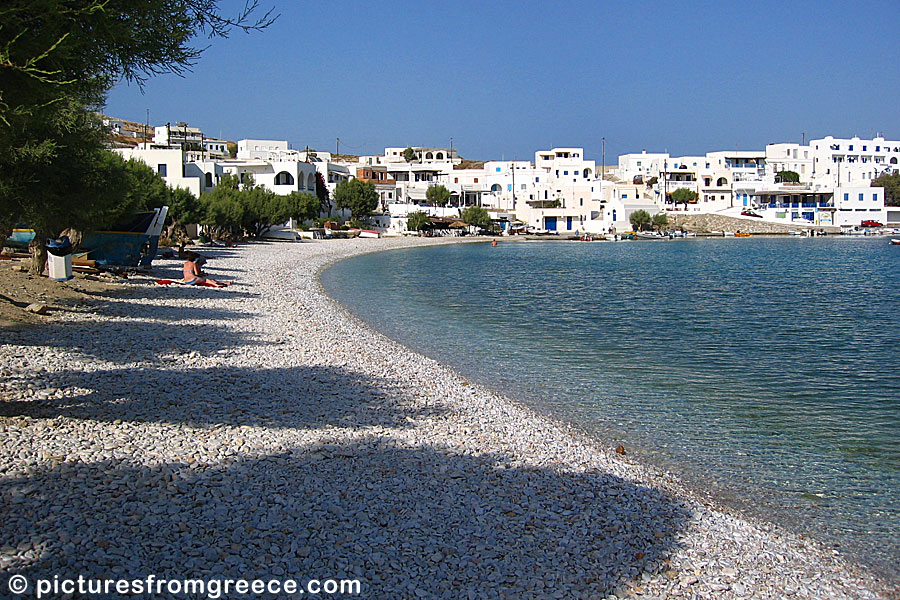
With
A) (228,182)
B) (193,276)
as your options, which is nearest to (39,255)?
(193,276)

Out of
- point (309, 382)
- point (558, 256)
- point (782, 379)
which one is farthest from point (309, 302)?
point (558, 256)

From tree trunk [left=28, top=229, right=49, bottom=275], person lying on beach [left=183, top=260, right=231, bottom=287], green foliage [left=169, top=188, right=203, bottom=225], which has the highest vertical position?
green foliage [left=169, top=188, right=203, bottom=225]

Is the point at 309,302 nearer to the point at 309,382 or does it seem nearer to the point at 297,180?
the point at 309,382

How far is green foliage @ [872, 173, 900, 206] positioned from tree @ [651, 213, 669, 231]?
45.3 meters

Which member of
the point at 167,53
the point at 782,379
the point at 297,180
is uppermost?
the point at 297,180

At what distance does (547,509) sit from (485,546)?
125cm

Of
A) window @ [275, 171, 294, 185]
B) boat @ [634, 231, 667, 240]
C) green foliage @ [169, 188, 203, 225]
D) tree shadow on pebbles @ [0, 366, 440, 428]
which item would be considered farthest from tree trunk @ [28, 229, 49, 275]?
boat @ [634, 231, 667, 240]

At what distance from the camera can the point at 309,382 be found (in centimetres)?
1310

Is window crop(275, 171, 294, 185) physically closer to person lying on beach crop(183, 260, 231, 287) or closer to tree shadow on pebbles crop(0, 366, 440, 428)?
person lying on beach crop(183, 260, 231, 287)

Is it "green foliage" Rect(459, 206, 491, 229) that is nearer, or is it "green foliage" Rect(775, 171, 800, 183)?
"green foliage" Rect(459, 206, 491, 229)

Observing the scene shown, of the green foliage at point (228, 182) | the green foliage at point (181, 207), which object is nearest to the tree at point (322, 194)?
the green foliage at point (228, 182)

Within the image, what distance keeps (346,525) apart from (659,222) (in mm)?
113186

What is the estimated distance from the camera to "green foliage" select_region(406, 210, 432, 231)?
98625 mm

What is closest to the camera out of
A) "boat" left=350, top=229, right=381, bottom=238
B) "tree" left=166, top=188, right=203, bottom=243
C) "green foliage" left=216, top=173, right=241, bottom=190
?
"tree" left=166, top=188, right=203, bottom=243
